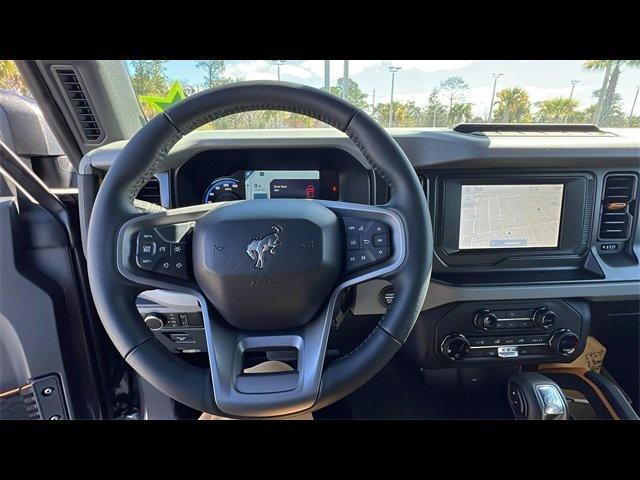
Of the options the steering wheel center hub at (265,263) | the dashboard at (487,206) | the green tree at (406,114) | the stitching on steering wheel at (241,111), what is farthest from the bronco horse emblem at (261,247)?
the green tree at (406,114)

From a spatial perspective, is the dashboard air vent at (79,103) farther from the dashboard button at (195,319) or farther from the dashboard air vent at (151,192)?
the dashboard button at (195,319)

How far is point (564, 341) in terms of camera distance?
1.69 m

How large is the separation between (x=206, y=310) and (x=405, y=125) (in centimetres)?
101

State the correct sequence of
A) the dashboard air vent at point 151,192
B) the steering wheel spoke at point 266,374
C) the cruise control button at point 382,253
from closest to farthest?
1. the steering wheel spoke at point 266,374
2. the cruise control button at point 382,253
3. the dashboard air vent at point 151,192

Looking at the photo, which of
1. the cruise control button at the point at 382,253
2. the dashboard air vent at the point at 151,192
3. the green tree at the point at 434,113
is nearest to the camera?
the cruise control button at the point at 382,253

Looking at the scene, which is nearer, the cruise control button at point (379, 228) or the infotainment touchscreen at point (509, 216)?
the cruise control button at point (379, 228)

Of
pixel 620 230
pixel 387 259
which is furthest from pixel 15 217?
pixel 620 230

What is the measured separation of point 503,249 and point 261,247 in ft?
3.23

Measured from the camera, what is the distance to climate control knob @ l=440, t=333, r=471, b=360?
1678 mm

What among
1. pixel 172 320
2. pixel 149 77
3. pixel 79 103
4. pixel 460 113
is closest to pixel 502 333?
pixel 460 113

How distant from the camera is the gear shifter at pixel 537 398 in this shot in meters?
1.68

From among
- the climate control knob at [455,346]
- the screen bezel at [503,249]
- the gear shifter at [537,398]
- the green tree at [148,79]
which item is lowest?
the gear shifter at [537,398]

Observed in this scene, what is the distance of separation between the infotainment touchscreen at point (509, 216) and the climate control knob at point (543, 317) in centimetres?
25

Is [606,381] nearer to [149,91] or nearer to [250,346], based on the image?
[250,346]
